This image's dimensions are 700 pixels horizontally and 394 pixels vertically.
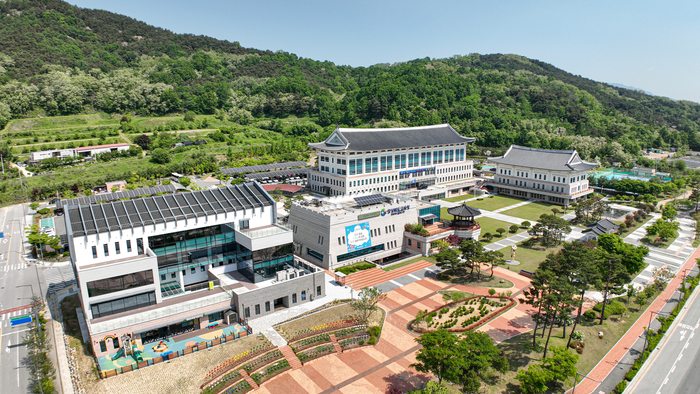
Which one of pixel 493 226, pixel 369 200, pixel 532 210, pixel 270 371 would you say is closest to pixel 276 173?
pixel 369 200

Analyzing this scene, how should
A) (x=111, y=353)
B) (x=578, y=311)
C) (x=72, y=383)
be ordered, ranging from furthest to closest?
1. (x=578, y=311)
2. (x=111, y=353)
3. (x=72, y=383)

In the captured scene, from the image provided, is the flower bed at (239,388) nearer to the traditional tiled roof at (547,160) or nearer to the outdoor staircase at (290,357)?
the outdoor staircase at (290,357)

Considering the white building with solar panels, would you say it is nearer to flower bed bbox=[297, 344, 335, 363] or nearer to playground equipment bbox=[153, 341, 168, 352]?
flower bed bbox=[297, 344, 335, 363]

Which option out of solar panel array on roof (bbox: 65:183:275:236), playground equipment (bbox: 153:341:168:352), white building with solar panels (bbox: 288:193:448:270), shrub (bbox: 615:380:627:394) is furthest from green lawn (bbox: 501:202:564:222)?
playground equipment (bbox: 153:341:168:352)

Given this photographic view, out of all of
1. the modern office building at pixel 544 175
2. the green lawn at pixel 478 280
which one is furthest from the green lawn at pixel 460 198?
the green lawn at pixel 478 280

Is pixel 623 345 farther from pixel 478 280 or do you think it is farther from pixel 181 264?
pixel 181 264

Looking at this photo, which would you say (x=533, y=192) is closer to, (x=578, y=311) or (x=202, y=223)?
(x=578, y=311)

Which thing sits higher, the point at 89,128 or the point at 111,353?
the point at 89,128

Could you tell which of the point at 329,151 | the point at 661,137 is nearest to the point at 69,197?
the point at 329,151
